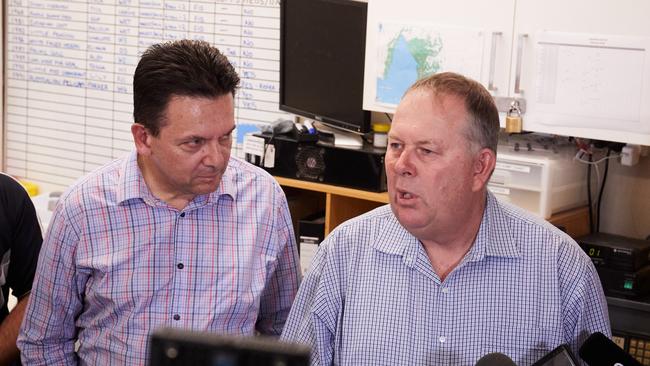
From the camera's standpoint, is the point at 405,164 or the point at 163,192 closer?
the point at 405,164

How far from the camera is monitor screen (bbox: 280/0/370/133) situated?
355 cm

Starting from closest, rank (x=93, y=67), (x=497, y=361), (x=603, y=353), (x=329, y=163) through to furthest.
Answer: (x=497, y=361) < (x=603, y=353) < (x=329, y=163) < (x=93, y=67)

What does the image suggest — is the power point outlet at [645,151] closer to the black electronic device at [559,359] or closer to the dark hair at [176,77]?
the dark hair at [176,77]

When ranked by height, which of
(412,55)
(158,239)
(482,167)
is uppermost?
(412,55)

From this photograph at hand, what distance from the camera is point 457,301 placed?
1.86 m

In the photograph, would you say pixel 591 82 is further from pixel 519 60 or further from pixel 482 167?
pixel 482 167

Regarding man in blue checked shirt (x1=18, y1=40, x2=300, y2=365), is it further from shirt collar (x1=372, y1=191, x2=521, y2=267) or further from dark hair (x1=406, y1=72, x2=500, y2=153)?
dark hair (x1=406, y1=72, x2=500, y2=153)

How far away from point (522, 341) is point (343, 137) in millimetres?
1911

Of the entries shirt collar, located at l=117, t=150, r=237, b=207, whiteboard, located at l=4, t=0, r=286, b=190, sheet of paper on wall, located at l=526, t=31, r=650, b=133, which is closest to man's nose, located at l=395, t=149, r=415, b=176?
shirt collar, located at l=117, t=150, r=237, b=207

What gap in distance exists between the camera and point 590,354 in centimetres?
159

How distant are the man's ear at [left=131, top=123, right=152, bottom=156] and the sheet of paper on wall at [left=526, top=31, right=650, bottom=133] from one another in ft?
5.03

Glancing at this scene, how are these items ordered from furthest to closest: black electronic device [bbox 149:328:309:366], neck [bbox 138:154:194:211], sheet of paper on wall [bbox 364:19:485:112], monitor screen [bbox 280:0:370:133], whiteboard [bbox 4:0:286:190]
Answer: whiteboard [bbox 4:0:286:190]
monitor screen [bbox 280:0:370:133]
sheet of paper on wall [bbox 364:19:485:112]
neck [bbox 138:154:194:211]
black electronic device [bbox 149:328:309:366]

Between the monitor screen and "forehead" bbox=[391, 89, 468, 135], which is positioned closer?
"forehead" bbox=[391, 89, 468, 135]

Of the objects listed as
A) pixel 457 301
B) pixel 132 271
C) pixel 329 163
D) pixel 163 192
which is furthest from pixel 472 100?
pixel 329 163
